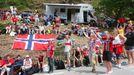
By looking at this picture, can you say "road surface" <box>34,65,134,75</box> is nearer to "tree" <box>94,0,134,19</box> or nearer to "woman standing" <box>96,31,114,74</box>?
"woman standing" <box>96,31,114,74</box>

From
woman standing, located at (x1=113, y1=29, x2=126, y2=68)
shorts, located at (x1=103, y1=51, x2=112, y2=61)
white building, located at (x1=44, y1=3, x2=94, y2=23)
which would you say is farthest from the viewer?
white building, located at (x1=44, y1=3, x2=94, y2=23)

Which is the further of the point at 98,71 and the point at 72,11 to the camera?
the point at 72,11

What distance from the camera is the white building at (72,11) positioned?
44062 millimetres

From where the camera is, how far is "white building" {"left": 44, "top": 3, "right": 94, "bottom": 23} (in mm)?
44062

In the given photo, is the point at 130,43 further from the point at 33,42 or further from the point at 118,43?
the point at 33,42

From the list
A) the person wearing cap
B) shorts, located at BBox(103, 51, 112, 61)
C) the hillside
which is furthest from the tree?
shorts, located at BBox(103, 51, 112, 61)

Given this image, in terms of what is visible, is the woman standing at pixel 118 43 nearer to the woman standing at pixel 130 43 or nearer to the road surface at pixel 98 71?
the woman standing at pixel 130 43

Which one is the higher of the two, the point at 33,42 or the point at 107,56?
the point at 107,56

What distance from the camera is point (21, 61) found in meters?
15.9

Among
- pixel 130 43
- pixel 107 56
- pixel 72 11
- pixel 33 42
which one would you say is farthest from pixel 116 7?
pixel 107 56

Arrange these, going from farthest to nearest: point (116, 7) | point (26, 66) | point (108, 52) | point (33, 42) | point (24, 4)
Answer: point (24, 4) < point (116, 7) < point (33, 42) < point (26, 66) < point (108, 52)

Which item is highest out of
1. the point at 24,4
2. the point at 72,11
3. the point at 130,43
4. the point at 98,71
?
the point at 24,4

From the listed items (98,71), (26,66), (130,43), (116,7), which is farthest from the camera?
(116,7)

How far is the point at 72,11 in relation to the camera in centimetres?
4481
